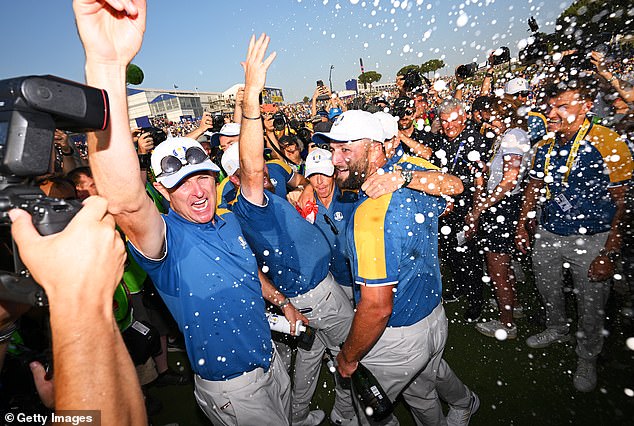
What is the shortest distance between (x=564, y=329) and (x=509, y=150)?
231cm

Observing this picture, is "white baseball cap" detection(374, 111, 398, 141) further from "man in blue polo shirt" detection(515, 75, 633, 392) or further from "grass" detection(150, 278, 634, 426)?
"grass" detection(150, 278, 634, 426)

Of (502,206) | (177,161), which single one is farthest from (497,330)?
(177,161)

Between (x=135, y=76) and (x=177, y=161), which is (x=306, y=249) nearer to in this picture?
(x=177, y=161)

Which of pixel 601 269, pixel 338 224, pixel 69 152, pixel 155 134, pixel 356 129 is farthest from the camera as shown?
pixel 69 152

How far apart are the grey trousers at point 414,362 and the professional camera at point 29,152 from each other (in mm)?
2305

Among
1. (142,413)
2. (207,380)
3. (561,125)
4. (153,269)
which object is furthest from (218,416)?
(561,125)

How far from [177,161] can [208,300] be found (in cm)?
114

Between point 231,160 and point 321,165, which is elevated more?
point 231,160

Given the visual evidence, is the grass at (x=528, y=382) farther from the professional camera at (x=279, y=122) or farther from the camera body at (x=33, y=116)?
the professional camera at (x=279, y=122)

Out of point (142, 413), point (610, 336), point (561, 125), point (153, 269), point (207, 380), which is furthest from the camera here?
point (610, 336)

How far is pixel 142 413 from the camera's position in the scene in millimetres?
1156

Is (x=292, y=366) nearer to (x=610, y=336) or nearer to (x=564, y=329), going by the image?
(x=564, y=329)

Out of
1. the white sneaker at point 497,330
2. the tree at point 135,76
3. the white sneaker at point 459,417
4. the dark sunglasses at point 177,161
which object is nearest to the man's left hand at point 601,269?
the white sneaker at point 497,330

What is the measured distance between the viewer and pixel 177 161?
255 cm
